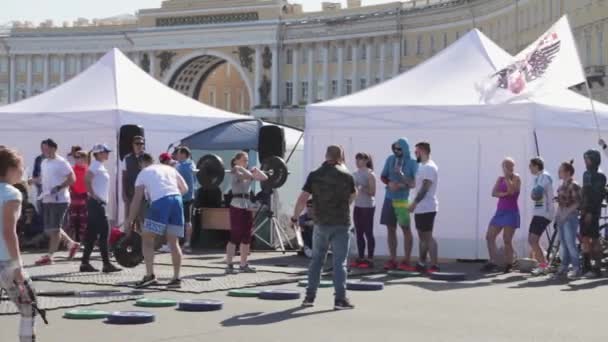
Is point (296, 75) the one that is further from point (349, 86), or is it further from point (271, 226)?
point (271, 226)

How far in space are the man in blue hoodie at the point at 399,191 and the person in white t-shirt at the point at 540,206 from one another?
1.57 metres

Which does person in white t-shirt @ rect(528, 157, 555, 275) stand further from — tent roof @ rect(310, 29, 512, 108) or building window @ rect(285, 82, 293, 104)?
building window @ rect(285, 82, 293, 104)

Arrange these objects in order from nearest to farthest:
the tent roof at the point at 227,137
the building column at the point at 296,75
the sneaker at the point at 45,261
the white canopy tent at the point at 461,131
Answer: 1. the sneaker at the point at 45,261
2. the white canopy tent at the point at 461,131
3. the tent roof at the point at 227,137
4. the building column at the point at 296,75

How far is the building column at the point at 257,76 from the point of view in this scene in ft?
320

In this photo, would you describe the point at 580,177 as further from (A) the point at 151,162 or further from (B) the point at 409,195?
→ (A) the point at 151,162

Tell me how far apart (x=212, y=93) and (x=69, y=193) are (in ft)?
298

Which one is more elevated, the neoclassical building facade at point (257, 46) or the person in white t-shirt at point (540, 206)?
the neoclassical building facade at point (257, 46)

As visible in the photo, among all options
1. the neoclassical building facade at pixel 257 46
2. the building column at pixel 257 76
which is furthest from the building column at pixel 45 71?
the building column at pixel 257 76

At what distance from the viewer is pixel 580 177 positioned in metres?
18.6

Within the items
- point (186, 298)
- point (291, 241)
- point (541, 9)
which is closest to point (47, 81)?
point (541, 9)

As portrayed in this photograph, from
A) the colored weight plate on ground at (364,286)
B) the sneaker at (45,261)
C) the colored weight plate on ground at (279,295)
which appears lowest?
the colored weight plate on ground at (279,295)

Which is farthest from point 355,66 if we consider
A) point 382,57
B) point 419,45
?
point 419,45

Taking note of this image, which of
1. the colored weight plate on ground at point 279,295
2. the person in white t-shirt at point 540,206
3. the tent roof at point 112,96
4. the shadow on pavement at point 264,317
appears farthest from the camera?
the tent roof at point 112,96

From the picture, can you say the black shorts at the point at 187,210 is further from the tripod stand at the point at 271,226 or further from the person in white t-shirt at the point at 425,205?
the person in white t-shirt at the point at 425,205
